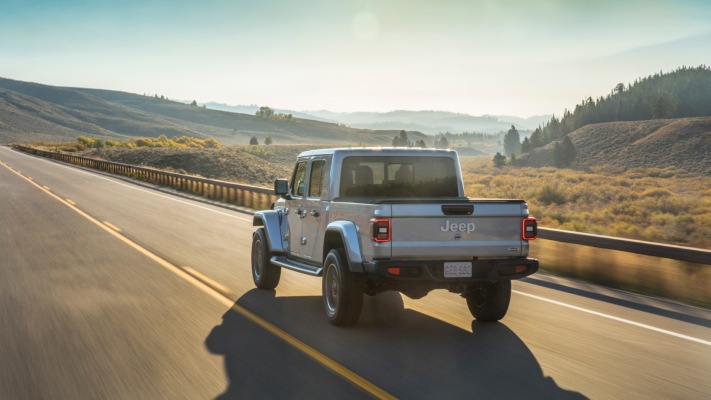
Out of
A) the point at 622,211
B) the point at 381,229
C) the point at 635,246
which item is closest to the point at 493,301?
the point at 381,229

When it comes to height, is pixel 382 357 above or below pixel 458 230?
below

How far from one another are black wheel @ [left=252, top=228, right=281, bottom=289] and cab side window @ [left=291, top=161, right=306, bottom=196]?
33.6 inches

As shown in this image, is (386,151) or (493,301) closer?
(493,301)

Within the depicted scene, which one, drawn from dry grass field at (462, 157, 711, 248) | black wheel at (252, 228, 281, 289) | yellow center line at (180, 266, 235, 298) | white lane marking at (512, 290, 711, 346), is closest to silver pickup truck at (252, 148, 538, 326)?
black wheel at (252, 228, 281, 289)

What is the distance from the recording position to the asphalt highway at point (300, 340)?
5.40m

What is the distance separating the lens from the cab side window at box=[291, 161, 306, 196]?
9320mm

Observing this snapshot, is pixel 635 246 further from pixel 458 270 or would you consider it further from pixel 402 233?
pixel 402 233

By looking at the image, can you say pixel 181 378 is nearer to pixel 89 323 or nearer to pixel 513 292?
pixel 89 323

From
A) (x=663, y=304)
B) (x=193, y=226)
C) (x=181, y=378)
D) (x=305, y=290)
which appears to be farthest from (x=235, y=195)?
(x=181, y=378)

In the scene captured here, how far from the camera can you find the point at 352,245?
285 inches

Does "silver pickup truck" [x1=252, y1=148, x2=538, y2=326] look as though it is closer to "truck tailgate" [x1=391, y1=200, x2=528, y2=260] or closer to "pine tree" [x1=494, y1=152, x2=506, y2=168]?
"truck tailgate" [x1=391, y1=200, x2=528, y2=260]

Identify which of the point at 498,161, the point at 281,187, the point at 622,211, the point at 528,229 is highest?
the point at 281,187

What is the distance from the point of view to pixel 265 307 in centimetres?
854

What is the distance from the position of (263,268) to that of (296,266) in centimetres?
100
